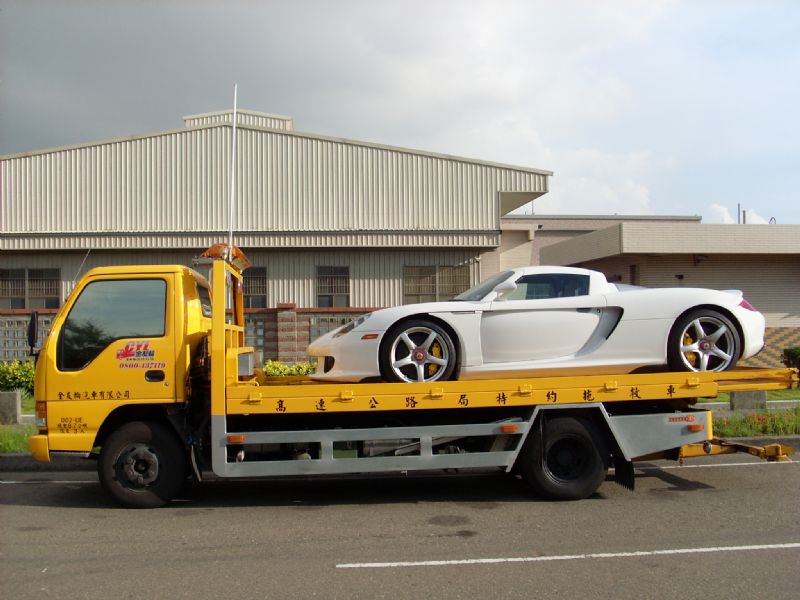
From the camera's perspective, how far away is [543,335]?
260 inches

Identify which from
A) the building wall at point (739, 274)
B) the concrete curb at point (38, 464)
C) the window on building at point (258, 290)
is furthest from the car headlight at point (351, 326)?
the building wall at point (739, 274)

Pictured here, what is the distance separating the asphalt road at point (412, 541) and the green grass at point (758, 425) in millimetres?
1905

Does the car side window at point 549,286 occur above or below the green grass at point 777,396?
above

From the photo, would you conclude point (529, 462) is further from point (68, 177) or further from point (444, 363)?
point (68, 177)

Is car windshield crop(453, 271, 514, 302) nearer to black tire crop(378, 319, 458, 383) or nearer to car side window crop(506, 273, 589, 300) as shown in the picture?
car side window crop(506, 273, 589, 300)

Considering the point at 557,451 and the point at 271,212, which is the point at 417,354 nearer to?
the point at 557,451

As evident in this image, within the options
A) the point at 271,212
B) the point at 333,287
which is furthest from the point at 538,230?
the point at 271,212

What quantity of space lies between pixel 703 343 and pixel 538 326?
167 centimetres

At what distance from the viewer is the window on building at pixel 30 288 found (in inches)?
697

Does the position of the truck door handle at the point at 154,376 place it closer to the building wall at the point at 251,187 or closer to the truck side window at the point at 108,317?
the truck side window at the point at 108,317

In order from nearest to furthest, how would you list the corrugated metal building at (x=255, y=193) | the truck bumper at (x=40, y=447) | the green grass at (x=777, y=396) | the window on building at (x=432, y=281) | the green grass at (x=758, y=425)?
1. the truck bumper at (x=40, y=447)
2. the green grass at (x=758, y=425)
3. the green grass at (x=777, y=396)
4. the corrugated metal building at (x=255, y=193)
5. the window on building at (x=432, y=281)

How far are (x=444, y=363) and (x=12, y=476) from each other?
573cm

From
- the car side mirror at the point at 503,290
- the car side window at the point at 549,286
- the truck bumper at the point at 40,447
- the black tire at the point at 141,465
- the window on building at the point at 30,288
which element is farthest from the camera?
the window on building at the point at 30,288

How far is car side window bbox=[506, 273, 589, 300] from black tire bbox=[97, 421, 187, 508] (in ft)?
11.6
